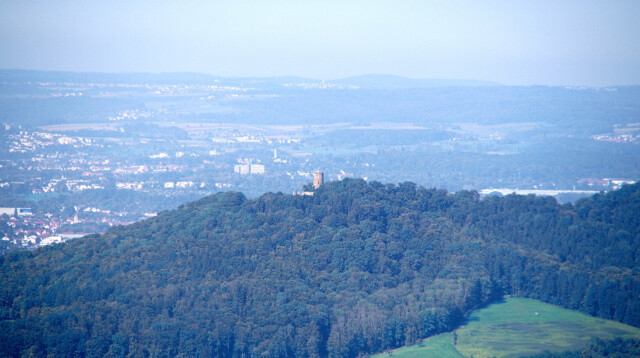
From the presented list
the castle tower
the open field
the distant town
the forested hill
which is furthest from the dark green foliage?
the distant town

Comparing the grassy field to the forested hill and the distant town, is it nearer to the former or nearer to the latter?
the forested hill

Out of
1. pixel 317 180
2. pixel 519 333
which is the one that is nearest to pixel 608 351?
pixel 519 333

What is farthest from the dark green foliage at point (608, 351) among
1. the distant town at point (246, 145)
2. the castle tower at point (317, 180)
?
the distant town at point (246, 145)

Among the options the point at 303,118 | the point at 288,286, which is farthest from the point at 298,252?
the point at 303,118

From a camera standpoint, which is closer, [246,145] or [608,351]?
[608,351]

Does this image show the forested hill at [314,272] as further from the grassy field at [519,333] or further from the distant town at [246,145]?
the distant town at [246,145]

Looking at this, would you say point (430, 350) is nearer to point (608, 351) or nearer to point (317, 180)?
point (608, 351)
